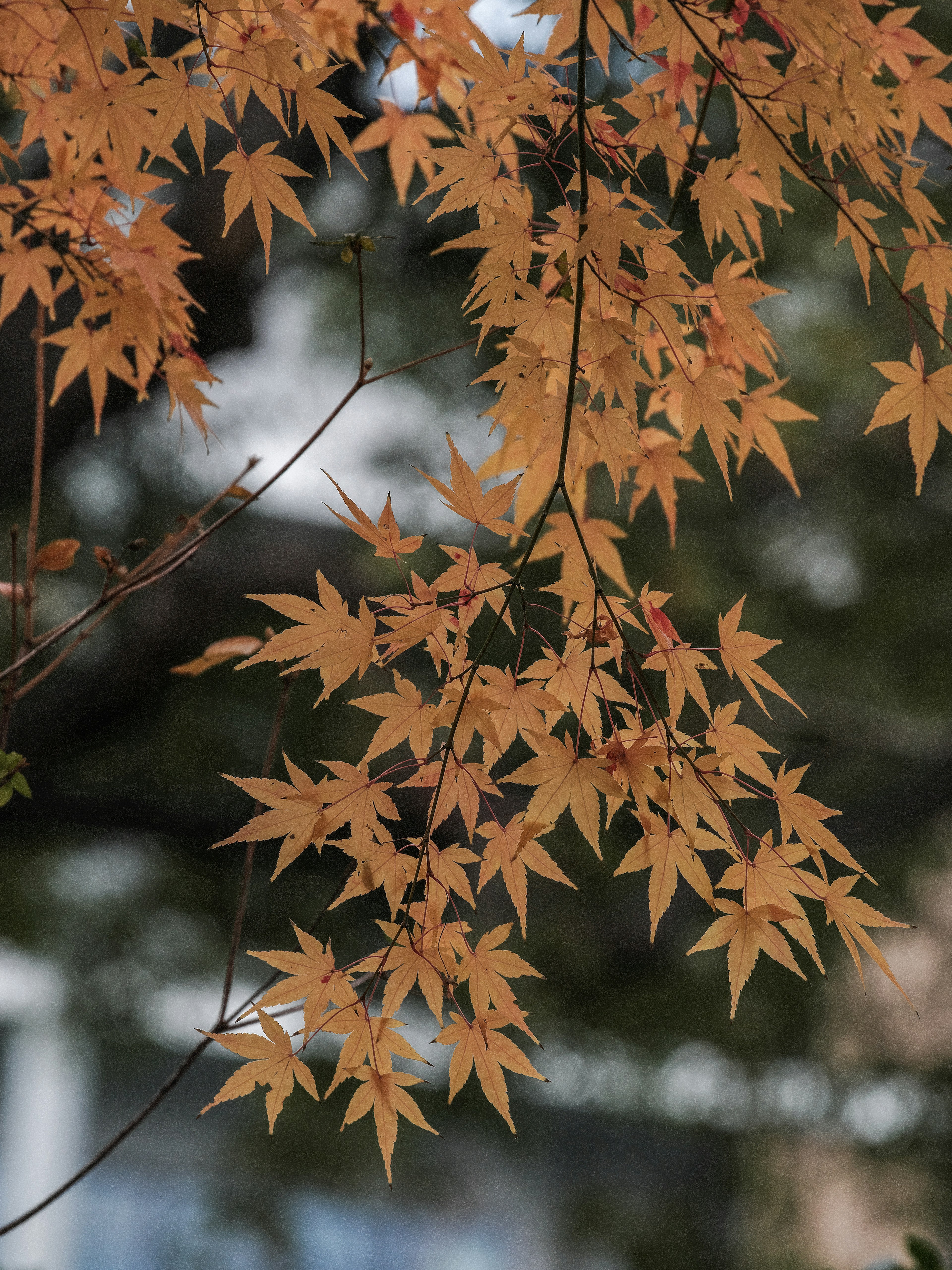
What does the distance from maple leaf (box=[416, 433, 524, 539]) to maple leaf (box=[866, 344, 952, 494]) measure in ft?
0.56

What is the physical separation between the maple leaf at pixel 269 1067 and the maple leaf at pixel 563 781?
0.47 feet

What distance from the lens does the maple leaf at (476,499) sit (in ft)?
1.38

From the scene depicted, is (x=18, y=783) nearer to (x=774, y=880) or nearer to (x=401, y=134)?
(x=774, y=880)

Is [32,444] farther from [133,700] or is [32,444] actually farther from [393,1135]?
[393,1135]

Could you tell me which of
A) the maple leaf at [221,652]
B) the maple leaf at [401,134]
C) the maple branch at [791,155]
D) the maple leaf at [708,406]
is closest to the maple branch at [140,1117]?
the maple leaf at [221,652]

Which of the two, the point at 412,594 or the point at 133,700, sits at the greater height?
the point at 412,594

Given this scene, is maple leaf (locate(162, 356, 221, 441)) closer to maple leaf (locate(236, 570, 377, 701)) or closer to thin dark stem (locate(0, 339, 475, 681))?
thin dark stem (locate(0, 339, 475, 681))

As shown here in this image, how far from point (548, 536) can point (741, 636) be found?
99 millimetres

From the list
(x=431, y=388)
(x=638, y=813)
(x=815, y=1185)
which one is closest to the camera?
(x=638, y=813)

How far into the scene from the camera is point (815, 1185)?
2.56m

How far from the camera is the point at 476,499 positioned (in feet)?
1.40

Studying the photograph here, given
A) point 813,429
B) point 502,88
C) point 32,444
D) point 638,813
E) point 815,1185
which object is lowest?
point 815,1185

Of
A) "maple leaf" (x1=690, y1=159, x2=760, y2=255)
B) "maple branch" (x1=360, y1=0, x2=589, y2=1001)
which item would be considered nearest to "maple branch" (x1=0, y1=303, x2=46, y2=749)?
"maple branch" (x1=360, y1=0, x2=589, y2=1001)

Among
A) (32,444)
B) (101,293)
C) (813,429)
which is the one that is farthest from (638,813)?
(813,429)
